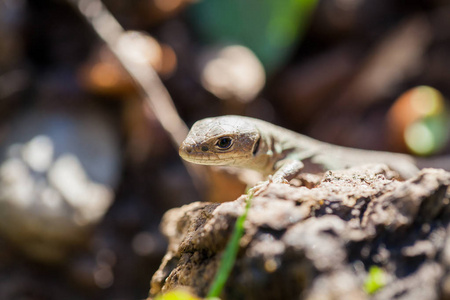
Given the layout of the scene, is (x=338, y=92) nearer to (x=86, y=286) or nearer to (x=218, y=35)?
(x=218, y=35)

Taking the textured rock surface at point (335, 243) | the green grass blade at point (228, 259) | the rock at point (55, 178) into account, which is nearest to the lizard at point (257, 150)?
the textured rock surface at point (335, 243)

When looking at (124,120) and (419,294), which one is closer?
(419,294)

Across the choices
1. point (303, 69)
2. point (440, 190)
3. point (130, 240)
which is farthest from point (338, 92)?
point (440, 190)

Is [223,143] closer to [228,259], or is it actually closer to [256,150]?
[256,150]

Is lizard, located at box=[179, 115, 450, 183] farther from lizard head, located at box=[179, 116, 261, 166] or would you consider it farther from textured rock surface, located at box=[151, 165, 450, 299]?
textured rock surface, located at box=[151, 165, 450, 299]

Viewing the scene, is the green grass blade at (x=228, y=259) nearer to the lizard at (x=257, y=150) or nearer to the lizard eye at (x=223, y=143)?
the lizard at (x=257, y=150)
